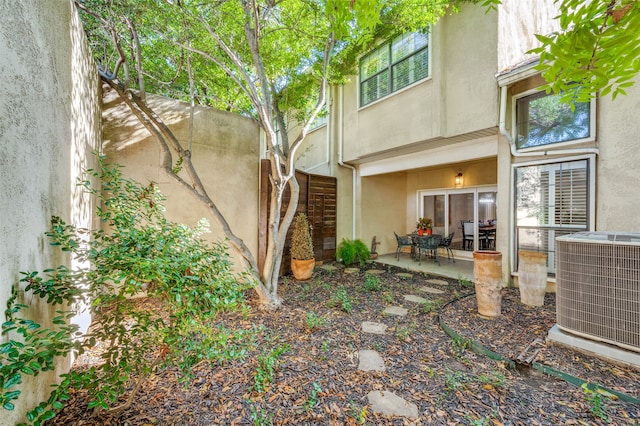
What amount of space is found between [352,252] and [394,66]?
5447 mm

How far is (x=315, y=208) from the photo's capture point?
7.97m

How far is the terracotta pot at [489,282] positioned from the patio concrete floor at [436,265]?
2.27 meters

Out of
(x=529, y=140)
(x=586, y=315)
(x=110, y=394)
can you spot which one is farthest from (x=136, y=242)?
(x=529, y=140)

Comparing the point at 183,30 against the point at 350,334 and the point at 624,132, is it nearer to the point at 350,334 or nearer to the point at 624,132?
the point at 350,334

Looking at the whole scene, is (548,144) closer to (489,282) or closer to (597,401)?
(489,282)

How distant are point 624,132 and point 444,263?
4980 mm

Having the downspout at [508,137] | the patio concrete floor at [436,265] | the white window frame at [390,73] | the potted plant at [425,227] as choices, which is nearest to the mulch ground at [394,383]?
the patio concrete floor at [436,265]

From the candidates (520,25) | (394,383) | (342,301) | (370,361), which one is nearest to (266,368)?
(370,361)

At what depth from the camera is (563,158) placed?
16.2 feet

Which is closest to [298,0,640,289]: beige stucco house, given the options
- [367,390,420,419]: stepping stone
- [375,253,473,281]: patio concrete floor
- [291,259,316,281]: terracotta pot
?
[375,253,473,281]: patio concrete floor

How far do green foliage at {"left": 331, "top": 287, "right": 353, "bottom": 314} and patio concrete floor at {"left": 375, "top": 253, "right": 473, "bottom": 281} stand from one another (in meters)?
3.00

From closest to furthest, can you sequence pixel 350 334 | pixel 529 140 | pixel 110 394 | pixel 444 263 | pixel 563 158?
pixel 110 394
pixel 350 334
pixel 563 158
pixel 529 140
pixel 444 263

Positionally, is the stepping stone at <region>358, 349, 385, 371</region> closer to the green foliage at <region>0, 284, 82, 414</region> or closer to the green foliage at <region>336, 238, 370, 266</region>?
the green foliage at <region>0, 284, 82, 414</region>

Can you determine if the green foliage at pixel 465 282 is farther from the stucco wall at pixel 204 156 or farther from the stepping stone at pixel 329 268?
the stucco wall at pixel 204 156
